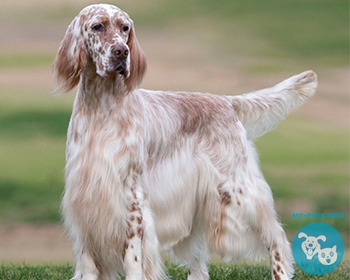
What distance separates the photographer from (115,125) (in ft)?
20.9

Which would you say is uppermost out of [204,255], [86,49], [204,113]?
[86,49]

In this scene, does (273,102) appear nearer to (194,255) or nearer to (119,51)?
(194,255)

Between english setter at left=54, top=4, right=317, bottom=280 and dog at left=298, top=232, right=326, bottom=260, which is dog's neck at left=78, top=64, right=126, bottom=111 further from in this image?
dog at left=298, top=232, right=326, bottom=260

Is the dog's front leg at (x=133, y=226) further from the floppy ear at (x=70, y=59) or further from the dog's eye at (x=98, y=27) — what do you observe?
the dog's eye at (x=98, y=27)

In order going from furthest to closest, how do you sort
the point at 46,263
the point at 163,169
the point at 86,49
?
the point at 46,263 → the point at 163,169 → the point at 86,49

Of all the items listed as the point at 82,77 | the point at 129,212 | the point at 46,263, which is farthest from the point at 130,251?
the point at 46,263

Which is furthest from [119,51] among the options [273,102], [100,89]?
[273,102]

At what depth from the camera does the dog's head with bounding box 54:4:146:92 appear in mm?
6113

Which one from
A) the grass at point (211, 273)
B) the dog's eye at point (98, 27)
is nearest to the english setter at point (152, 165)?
the dog's eye at point (98, 27)

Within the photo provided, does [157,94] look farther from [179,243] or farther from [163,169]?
[179,243]

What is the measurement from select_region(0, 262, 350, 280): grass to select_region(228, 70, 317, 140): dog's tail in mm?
1488

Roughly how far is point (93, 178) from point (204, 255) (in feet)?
5.66

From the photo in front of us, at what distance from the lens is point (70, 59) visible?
6.34m

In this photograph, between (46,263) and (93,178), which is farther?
(46,263)
